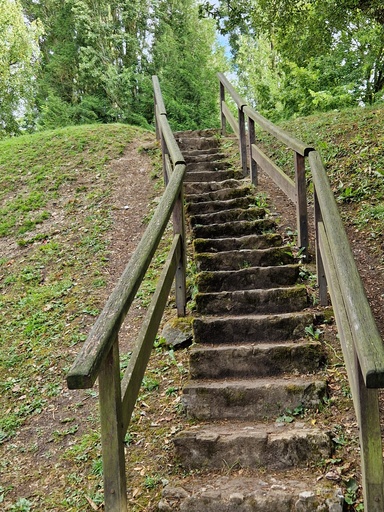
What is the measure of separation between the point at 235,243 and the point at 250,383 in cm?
186

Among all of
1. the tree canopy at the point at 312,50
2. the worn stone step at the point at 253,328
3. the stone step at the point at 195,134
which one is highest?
the tree canopy at the point at 312,50

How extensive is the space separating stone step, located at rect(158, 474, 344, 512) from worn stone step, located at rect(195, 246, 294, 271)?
6.95 feet

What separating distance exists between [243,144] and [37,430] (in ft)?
15.3

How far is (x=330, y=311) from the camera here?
378 cm

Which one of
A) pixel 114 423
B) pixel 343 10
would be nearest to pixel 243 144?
pixel 343 10

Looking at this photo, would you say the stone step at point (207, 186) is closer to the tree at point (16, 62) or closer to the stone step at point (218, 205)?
the stone step at point (218, 205)

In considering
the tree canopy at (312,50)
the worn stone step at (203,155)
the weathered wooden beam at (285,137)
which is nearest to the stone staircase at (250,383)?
the weathered wooden beam at (285,137)

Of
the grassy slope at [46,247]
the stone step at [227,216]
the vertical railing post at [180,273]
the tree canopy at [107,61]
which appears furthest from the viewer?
the tree canopy at [107,61]

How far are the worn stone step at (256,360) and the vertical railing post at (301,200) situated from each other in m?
1.30

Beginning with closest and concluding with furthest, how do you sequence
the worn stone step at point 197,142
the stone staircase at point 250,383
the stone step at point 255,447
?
the stone staircase at point 250,383
the stone step at point 255,447
the worn stone step at point 197,142

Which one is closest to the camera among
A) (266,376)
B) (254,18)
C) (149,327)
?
(149,327)

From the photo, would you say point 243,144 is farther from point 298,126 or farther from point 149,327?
point 149,327

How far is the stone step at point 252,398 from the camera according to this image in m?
3.05

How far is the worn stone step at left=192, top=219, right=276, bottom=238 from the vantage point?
16.3 ft
